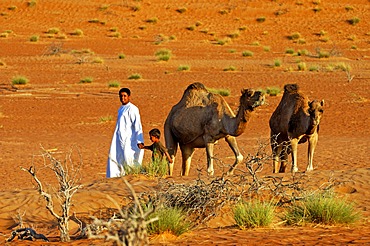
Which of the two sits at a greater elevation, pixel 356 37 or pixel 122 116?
pixel 356 37

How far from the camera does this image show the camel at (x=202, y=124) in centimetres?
1165

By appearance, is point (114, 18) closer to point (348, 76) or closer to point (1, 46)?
point (1, 46)

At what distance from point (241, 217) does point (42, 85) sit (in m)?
22.9

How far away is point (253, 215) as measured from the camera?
846 centimetres

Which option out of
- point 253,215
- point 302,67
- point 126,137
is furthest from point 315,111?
point 302,67

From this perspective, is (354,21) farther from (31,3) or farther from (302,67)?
(31,3)

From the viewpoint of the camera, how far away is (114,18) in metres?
58.1

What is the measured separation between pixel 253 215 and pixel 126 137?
3972 millimetres

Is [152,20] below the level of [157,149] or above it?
above

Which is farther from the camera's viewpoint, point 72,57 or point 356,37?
point 356,37

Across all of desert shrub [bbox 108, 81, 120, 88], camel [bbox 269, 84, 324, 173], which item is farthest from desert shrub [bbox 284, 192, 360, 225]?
desert shrub [bbox 108, 81, 120, 88]

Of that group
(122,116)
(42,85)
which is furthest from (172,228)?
(42,85)

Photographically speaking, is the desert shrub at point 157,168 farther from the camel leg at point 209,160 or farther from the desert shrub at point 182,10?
the desert shrub at point 182,10

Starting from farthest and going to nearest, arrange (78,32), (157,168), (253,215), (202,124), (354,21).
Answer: (354,21) → (78,32) → (202,124) → (157,168) → (253,215)
